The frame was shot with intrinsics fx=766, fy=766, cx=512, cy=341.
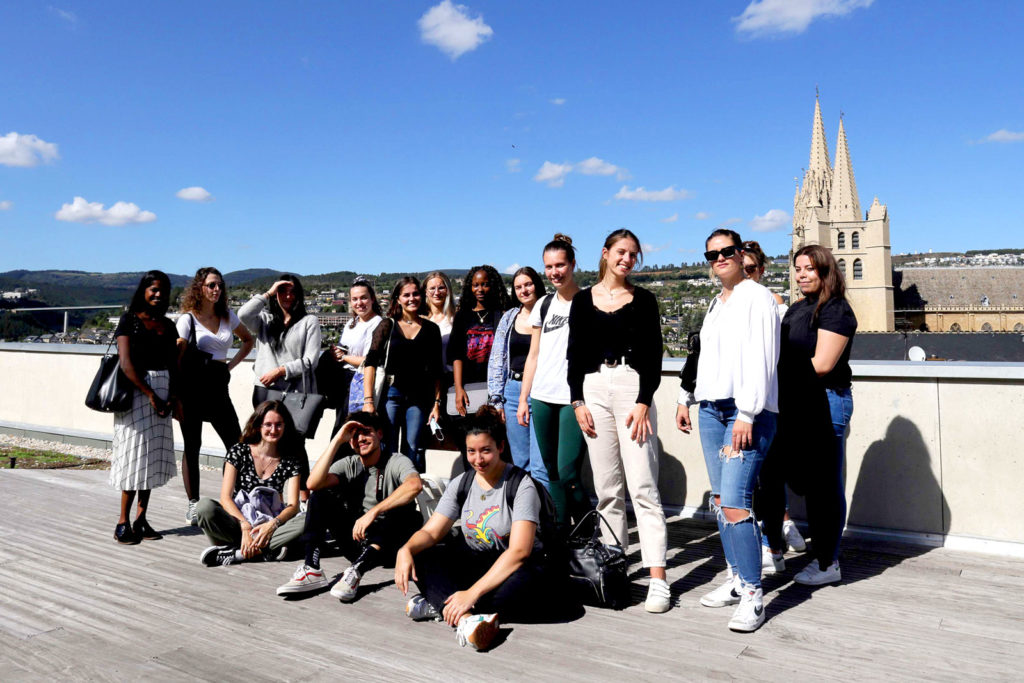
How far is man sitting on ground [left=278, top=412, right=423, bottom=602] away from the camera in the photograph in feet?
13.1

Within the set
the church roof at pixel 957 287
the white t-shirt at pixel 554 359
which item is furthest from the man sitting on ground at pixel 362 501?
the church roof at pixel 957 287

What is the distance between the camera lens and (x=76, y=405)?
970 cm

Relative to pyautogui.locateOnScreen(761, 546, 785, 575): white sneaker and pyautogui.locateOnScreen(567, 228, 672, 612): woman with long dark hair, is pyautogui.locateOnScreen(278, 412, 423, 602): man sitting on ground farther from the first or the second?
pyautogui.locateOnScreen(761, 546, 785, 575): white sneaker

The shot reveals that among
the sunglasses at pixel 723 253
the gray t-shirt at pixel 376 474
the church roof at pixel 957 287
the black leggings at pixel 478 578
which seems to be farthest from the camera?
the church roof at pixel 957 287

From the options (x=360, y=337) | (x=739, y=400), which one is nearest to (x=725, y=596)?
(x=739, y=400)

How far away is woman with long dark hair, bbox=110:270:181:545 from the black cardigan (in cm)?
283

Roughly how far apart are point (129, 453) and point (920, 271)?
126 meters

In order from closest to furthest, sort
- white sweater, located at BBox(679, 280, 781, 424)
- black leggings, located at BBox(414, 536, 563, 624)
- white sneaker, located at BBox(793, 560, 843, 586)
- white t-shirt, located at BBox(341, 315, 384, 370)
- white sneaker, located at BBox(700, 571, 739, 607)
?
white sweater, located at BBox(679, 280, 781, 424) < black leggings, located at BBox(414, 536, 563, 624) < white sneaker, located at BBox(700, 571, 739, 607) < white sneaker, located at BBox(793, 560, 843, 586) < white t-shirt, located at BBox(341, 315, 384, 370)

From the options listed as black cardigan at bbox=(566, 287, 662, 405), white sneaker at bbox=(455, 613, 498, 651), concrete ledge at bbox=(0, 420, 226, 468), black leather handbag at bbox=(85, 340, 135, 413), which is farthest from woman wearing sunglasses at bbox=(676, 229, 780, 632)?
concrete ledge at bbox=(0, 420, 226, 468)

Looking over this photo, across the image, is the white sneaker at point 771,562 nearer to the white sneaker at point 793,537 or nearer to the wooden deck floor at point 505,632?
the wooden deck floor at point 505,632

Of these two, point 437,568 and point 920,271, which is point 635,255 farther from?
point 920,271

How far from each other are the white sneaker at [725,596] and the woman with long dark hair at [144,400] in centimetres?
352

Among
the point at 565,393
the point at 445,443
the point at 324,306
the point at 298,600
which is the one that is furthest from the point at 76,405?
the point at 565,393

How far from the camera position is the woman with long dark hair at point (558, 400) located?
4055 millimetres
